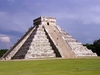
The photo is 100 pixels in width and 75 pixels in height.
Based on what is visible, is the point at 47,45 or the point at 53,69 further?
the point at 47,45

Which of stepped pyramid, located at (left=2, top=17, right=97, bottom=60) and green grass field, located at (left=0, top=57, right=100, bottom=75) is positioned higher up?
stepped pyramid, located at (left=2, top=17, right=97, bottom=60)

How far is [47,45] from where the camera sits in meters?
53.2

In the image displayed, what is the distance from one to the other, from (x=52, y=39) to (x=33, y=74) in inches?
1477

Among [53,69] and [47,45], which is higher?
[47,45]

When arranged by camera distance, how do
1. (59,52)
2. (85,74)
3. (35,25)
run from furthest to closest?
(35,25) < (59,52) < (85,74)

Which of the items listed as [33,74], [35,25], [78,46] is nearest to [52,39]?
[78,46]

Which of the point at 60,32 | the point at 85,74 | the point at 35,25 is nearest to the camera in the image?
the point at 85,74

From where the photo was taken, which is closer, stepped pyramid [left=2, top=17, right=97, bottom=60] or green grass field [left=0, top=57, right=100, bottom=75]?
green grass field [left=0, top=57, right=100, bottom=75]

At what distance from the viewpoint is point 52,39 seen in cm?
5478

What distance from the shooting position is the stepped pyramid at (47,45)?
165 feet

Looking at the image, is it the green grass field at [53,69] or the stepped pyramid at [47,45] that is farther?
the stepped pyramid at [47,45]

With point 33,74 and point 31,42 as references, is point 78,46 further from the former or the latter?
point 33,74

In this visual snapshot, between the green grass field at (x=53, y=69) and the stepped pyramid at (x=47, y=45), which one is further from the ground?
the stepped pyramid at (x=47, y=45)

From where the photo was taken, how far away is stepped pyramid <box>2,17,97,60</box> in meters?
50.2
